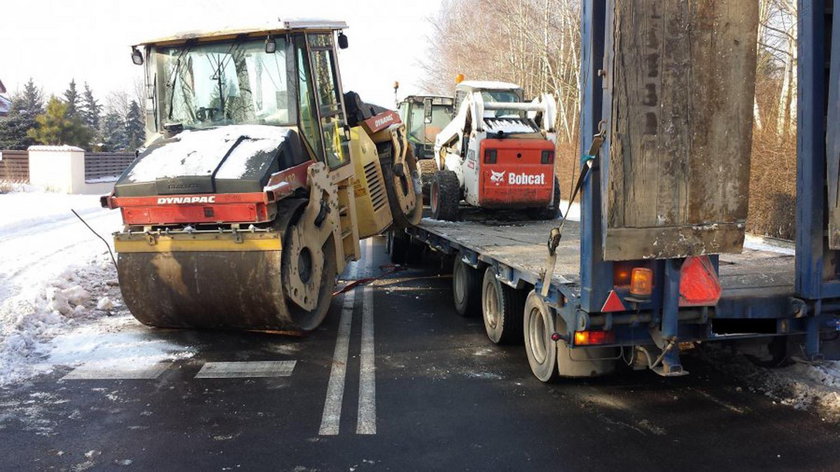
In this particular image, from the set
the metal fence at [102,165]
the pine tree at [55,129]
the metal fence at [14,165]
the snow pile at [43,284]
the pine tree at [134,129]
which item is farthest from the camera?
the pine tree at [134,129]

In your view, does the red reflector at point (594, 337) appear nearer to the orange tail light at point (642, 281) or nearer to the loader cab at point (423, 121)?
the orange tail light at point (642, 281)

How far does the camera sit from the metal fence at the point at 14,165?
30.5 metres

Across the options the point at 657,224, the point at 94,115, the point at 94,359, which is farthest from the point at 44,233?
the point at 94,115

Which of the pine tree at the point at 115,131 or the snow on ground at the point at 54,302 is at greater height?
the pine tree at the point at 115,131

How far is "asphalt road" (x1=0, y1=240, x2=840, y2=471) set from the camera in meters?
4.46

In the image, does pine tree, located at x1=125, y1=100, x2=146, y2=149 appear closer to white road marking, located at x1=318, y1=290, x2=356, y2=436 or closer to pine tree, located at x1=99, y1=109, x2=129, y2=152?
pine tree, located at x1=99, y1=109, x2=129, y2=152

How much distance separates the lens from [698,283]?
4586mm

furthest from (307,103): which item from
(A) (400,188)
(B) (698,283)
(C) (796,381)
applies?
(C) (796,381)

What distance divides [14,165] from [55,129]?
7.65 metres

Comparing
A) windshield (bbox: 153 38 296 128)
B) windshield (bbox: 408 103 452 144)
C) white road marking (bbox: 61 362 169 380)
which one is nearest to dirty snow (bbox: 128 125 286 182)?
windshield (bbox: 153 38 296 128)

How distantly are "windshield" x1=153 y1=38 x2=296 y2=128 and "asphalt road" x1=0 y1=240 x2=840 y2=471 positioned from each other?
102 inches

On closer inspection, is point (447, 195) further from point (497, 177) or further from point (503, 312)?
point (503, 312)

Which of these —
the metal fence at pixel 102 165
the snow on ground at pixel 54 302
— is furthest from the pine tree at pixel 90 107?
the snow on ground at pixel 54 302

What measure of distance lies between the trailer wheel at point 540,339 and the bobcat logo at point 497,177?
4.29m
